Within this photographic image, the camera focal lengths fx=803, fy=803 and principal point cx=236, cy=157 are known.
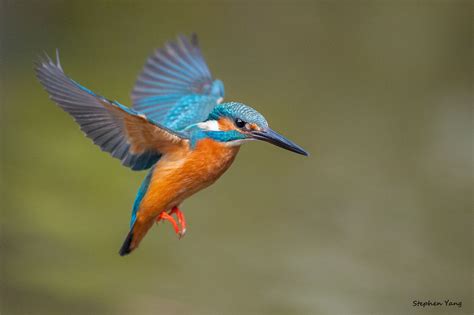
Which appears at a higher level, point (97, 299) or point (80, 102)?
point (80, 102)

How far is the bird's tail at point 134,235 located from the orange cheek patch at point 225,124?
456mm

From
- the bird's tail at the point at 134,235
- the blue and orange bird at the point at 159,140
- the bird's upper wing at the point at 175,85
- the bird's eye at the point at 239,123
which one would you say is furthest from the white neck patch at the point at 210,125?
the bird's upper wing at the point at 175,85

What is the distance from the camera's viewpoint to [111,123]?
2.73 m

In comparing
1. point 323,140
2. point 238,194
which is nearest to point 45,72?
point 238,194

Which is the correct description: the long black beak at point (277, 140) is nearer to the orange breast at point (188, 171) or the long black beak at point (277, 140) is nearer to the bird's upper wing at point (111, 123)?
the orange breast at point (188, 171)

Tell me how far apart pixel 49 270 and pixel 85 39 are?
9.60ft

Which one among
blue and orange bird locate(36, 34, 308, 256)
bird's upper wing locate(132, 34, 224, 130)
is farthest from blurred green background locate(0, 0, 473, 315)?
blue and orange bird locate(36, 34, 308, 256)

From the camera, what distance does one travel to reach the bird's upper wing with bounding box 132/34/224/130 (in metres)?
3.46

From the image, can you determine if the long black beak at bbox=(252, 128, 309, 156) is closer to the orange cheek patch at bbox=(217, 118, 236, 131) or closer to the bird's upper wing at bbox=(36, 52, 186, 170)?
the orange cheek patch at bbox=(217, 118, 236, 131)

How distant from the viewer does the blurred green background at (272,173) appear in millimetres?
4781

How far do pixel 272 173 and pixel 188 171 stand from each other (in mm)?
3492

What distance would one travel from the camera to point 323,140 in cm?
657

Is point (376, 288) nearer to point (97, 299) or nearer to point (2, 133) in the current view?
point (97, 299)

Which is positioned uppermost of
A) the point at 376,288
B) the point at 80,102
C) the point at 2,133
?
the point at 80,102
